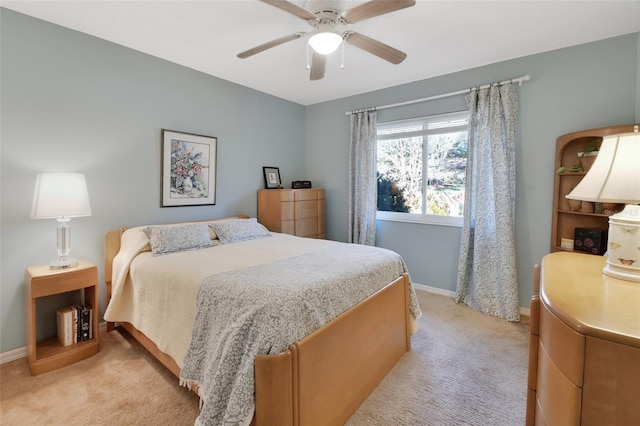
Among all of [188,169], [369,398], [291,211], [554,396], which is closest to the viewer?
[554,396]

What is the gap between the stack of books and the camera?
7.47 ft

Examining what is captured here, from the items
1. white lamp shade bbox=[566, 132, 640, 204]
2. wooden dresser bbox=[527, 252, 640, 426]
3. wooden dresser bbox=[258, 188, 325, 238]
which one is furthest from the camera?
wooden dresser bbox=[258, 188, 325, 238]

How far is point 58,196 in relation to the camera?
2.13 meters

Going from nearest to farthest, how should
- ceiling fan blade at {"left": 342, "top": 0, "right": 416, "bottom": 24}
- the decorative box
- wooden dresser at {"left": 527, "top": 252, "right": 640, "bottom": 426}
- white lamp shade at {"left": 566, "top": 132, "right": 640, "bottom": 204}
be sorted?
1. wooden dresser at {"left": 527, "top": 252, "right": 640, "bottom": 426}
2. white lamp shade at {"left": 566, "top": 132, "right": 640, "bottom": 204}
3. ceiling fan blade at {"left": 342, "top": 0, "right": 416, "bottom": 24}
4. the decorative box

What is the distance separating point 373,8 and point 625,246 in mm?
1679

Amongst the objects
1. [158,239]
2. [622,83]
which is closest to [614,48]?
[622,83]

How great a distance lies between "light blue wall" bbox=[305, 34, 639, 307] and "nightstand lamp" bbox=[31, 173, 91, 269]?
128 inches

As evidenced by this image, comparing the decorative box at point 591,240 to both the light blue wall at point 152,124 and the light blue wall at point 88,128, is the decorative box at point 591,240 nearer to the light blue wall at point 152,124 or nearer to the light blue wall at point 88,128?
the light blue wall at point 152,124

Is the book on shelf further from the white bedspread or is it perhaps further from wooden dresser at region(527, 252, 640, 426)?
wooden dresser at region(527, 252, 640, 426)

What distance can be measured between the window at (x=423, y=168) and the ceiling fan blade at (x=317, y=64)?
5.33 ft

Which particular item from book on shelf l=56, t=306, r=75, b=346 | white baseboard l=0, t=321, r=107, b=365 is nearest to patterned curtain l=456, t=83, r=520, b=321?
book on shelf l=56, t=306, r=75, b=346

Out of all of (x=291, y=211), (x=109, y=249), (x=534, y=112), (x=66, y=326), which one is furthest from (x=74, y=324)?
(x=534, y=112)

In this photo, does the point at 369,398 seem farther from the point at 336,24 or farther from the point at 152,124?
the point at 152,124

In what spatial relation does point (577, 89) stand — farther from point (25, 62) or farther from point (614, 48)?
point (25, 62)
